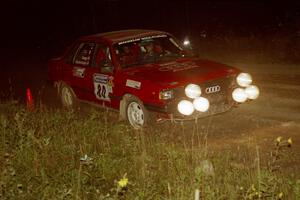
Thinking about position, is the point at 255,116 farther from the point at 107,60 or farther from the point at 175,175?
the point at 175,175

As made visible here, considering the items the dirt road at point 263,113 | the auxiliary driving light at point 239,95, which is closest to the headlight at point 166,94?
the dirt road at point 263,113

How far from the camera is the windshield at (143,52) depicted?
947 cm

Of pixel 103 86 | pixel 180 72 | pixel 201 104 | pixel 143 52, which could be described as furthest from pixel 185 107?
pixel 103 86

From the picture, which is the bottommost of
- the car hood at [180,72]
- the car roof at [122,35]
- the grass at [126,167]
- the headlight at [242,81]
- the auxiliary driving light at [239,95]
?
the grass at [126,167]

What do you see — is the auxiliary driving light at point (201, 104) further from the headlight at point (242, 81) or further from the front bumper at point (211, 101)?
the headlight at point (242, 81)

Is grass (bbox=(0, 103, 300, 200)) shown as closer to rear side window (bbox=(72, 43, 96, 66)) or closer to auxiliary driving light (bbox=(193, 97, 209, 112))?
auxiliary driving light (bbox=(193, 97, 209, 112))

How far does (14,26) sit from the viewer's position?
33531 millimetres

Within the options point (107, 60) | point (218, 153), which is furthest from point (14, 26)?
point (218, 153)

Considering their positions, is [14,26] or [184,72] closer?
[184,72]

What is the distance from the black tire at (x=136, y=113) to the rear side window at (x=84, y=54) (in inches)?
55.9

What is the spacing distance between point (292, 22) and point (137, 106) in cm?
1105

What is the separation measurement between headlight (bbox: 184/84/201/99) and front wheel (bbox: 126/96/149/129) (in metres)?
0.81

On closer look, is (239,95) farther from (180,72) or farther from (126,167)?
(126,167)

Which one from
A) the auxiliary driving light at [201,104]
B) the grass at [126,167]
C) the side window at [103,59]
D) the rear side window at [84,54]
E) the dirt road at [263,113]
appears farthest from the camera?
the rear side window at [84,54]
